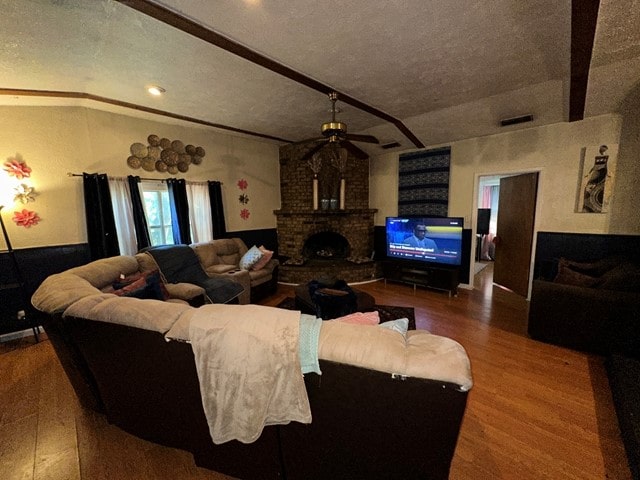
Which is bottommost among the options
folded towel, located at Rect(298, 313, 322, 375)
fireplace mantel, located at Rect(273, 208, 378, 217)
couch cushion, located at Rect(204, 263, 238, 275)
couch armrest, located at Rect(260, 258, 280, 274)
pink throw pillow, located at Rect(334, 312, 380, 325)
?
couch armrest, located at Rect(260, 258, 280, 274)

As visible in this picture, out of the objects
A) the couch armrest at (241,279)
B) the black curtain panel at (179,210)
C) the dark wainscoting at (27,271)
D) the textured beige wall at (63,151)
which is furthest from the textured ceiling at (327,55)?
the couch armrest at (241,279)

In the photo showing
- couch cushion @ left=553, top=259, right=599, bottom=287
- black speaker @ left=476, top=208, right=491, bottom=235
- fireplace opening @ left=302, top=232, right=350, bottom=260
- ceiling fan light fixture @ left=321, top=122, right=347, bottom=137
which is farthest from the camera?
black speaker @ left=476, top=208, right=491, bottom=235

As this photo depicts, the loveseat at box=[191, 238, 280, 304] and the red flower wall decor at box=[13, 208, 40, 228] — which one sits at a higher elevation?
the red flower wall decor at box=[13, 208, 40, 228]

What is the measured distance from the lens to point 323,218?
485 centimetres

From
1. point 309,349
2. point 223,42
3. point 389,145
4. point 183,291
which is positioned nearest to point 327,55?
point 223,42

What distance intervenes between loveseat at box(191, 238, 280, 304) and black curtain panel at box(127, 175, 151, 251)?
0.61 metres

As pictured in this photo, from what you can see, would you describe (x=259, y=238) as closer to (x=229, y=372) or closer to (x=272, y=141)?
(x=272, y=141)

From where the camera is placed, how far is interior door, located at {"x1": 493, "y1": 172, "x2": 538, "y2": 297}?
11.8 feet

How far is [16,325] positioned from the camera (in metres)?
2.76

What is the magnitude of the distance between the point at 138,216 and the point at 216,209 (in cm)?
111

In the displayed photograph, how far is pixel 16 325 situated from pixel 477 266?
766 centimetres

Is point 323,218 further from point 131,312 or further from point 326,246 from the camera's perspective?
point 131,312

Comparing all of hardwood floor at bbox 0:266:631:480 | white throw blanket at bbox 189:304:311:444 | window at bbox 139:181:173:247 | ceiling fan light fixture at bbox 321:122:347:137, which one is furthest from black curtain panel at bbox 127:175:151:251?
white throw blanket at bbox 189:304:311:444

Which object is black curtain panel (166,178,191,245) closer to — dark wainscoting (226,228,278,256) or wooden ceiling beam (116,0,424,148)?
dark wainscoting (226,228,278,256)
